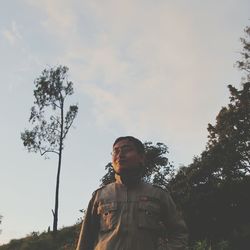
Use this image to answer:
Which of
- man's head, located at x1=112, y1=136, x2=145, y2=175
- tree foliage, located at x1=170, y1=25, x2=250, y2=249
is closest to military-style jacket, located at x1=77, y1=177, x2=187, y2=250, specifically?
man's head, located at x1=112, y1=136, x2=145, y2=175

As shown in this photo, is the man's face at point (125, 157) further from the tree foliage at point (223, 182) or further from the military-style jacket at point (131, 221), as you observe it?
the tree foliage at point (223, 182)

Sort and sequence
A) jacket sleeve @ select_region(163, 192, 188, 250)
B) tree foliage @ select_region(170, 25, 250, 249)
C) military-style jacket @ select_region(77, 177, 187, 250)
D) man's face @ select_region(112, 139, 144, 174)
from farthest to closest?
tree foliage @ select_region(170, 25, 250, 249) < man's face @ select_region(112, 139, 144, 174) < jacket sleeve @ select_region(163, 192, 188, 250) < military-style jacket @ select_region(77, 177, 187, 250)

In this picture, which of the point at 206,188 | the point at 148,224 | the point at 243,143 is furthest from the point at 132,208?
the point at 243,143

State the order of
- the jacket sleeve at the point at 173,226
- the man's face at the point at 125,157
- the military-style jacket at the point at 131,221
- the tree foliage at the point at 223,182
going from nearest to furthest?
1. the military-style jacket at the point at 131,221
2. the jacket sleeve at the point at 173,226
3. the man's face at the point at 125,157
4. the tree foliage at the point at 223,182

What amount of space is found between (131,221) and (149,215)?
0.16 metres

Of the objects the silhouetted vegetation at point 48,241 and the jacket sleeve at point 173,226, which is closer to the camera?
the jacket sleeve at point 173,226

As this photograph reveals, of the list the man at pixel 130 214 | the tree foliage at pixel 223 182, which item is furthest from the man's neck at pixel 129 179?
the tree foliage at pixel 223 182

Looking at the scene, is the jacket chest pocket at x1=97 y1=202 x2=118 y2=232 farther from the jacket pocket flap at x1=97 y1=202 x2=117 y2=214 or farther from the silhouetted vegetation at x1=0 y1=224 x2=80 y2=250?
the silhouetted vegetation at x1=0 y1=224 x2=80 y2=250

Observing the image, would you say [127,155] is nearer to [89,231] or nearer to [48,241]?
[89,231]

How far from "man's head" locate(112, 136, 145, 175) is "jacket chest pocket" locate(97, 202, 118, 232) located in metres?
0.28

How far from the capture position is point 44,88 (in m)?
38.3

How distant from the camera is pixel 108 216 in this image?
11.6 feet

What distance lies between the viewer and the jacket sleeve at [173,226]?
140 inches

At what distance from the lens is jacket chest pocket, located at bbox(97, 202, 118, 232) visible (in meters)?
3.49
